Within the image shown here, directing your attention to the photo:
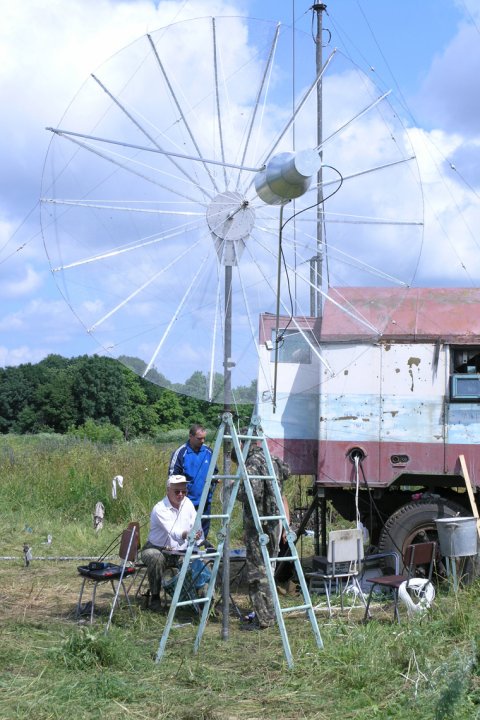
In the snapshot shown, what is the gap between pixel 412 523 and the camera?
8.58 meters

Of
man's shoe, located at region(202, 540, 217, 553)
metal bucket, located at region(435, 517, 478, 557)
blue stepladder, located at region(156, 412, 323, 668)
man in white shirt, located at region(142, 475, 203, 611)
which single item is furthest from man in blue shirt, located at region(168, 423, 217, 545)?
metal bucket, located at region(435, 517, 478, 557)

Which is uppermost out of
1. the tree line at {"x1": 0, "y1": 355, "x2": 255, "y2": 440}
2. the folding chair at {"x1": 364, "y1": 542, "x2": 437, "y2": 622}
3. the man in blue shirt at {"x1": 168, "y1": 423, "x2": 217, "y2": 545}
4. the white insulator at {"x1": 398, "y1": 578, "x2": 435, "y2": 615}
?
the tree line at {"x1": 0, "y1": 355, "x2": 255, "y2": 440}

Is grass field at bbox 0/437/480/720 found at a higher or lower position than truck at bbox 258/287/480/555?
lower

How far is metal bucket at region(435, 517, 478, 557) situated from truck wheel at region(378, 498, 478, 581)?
1.05 meters

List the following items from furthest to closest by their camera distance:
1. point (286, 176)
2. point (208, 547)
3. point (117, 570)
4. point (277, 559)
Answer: point (208, 547), point (117, 570), point (277, 559), point (286, 176)

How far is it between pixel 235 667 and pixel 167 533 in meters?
2.00

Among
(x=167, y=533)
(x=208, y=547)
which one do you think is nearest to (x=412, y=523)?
(x=208, y=547)

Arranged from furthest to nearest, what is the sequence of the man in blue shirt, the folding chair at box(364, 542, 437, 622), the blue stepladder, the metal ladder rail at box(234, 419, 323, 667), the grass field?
the man in blue shirt, the folding chair at box(364, 542, 437, 622), the blue stepladder, the metal ladder rail at box(234, 419, 323, 667), the grass field

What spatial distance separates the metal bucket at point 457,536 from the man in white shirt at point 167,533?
216 cm

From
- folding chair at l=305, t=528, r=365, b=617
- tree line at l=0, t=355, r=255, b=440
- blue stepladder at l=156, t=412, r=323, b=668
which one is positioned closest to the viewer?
blue stepladder at l=156, t=412, r=323, b=668

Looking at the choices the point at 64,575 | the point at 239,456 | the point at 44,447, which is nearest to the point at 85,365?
the point at 44,447

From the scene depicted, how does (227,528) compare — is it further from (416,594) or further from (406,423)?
(406,423)

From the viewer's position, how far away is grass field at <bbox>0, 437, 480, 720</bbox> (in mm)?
4809

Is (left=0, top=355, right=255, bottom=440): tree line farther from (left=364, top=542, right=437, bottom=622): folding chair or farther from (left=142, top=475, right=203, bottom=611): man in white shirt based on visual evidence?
(left=364, top=542, right=437, bottom=622): folding chair
